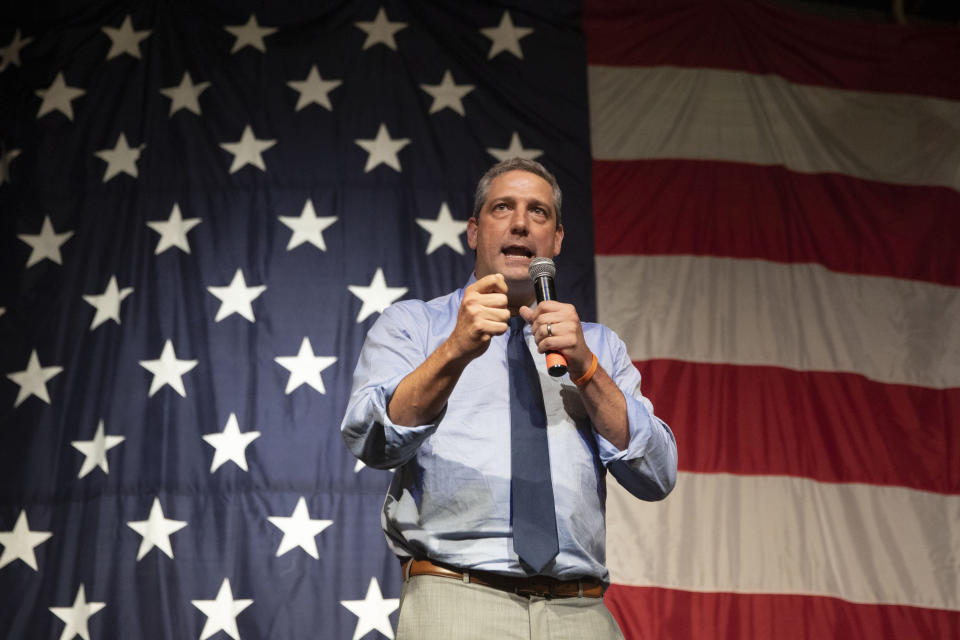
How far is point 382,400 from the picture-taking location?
1525 mm

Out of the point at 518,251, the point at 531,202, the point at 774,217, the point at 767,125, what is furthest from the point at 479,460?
the point at 767,125

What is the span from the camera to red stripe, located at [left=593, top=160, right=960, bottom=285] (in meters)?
3.20

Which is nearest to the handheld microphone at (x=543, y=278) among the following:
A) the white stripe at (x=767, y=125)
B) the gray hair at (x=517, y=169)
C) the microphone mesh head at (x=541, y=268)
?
the microphone mesh head at (x=541, y=268)

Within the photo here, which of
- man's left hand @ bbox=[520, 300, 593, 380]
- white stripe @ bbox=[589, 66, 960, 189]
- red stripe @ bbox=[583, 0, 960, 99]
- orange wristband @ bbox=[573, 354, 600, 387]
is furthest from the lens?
red stripe @ bbox=[583, 0, 960, 99]

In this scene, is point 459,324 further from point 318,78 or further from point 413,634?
point 318,78

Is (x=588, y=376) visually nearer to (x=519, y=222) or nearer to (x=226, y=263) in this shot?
(x=519, y=222)

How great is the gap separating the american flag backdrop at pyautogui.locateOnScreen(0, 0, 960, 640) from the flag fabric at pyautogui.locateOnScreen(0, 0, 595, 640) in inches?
0.4

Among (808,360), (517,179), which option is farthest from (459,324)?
(808,360)

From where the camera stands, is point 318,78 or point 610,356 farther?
point 318,78

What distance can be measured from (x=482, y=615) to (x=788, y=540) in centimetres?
171

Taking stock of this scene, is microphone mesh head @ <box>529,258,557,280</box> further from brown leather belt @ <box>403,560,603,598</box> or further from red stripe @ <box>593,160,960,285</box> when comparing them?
red stripe @ <box>593,160,960,285</box>

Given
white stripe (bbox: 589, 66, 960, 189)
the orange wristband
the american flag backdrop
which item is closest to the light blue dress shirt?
the orange wristband

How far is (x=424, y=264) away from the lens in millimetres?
3064

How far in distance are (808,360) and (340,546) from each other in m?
1.68
